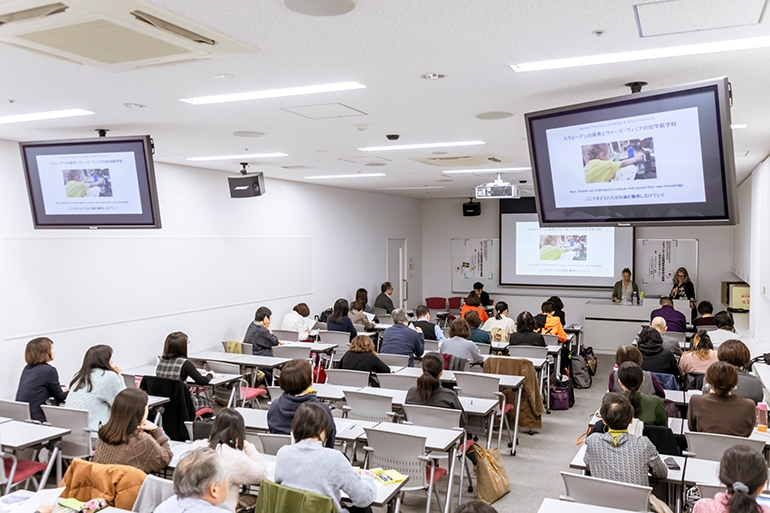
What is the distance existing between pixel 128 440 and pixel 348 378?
2885 millimetres

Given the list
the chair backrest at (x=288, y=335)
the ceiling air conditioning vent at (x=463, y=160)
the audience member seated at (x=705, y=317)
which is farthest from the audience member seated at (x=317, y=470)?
the audience member seated at (x=705, y=317)

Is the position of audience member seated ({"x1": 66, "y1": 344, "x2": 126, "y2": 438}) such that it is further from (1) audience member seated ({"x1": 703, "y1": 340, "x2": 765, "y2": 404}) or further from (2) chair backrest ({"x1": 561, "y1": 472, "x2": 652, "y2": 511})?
(1) audience member seated ({"x1": 703, "y1": 340, "x2": 765, "y2": 404})

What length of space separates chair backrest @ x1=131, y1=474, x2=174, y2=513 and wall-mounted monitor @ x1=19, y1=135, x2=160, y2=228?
2507 millimetres

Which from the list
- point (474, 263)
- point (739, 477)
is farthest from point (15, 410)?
point (474, 263)

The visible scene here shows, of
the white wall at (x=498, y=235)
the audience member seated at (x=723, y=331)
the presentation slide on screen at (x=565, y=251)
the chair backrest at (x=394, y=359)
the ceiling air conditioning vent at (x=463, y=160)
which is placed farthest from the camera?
the presentation slide on screen at (x=565, y=251)

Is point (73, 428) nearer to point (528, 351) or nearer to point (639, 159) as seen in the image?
point (639, 159)

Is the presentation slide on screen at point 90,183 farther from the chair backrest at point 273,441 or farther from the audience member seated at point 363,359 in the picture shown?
the audience member seated at point 363,359

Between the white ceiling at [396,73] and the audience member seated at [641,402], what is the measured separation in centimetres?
202

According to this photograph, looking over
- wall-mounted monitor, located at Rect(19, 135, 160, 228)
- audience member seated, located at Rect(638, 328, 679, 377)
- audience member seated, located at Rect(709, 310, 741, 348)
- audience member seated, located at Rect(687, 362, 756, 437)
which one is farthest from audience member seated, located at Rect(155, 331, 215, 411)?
audience member seated, located at Rect(709, 310, 741, 348)

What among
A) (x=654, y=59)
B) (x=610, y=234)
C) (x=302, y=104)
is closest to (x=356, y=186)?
(x=610, y=234)

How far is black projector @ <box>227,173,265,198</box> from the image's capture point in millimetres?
8383

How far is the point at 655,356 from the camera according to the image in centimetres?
655

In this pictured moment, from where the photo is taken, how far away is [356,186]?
12.5 metres

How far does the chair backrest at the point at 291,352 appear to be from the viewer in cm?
812
